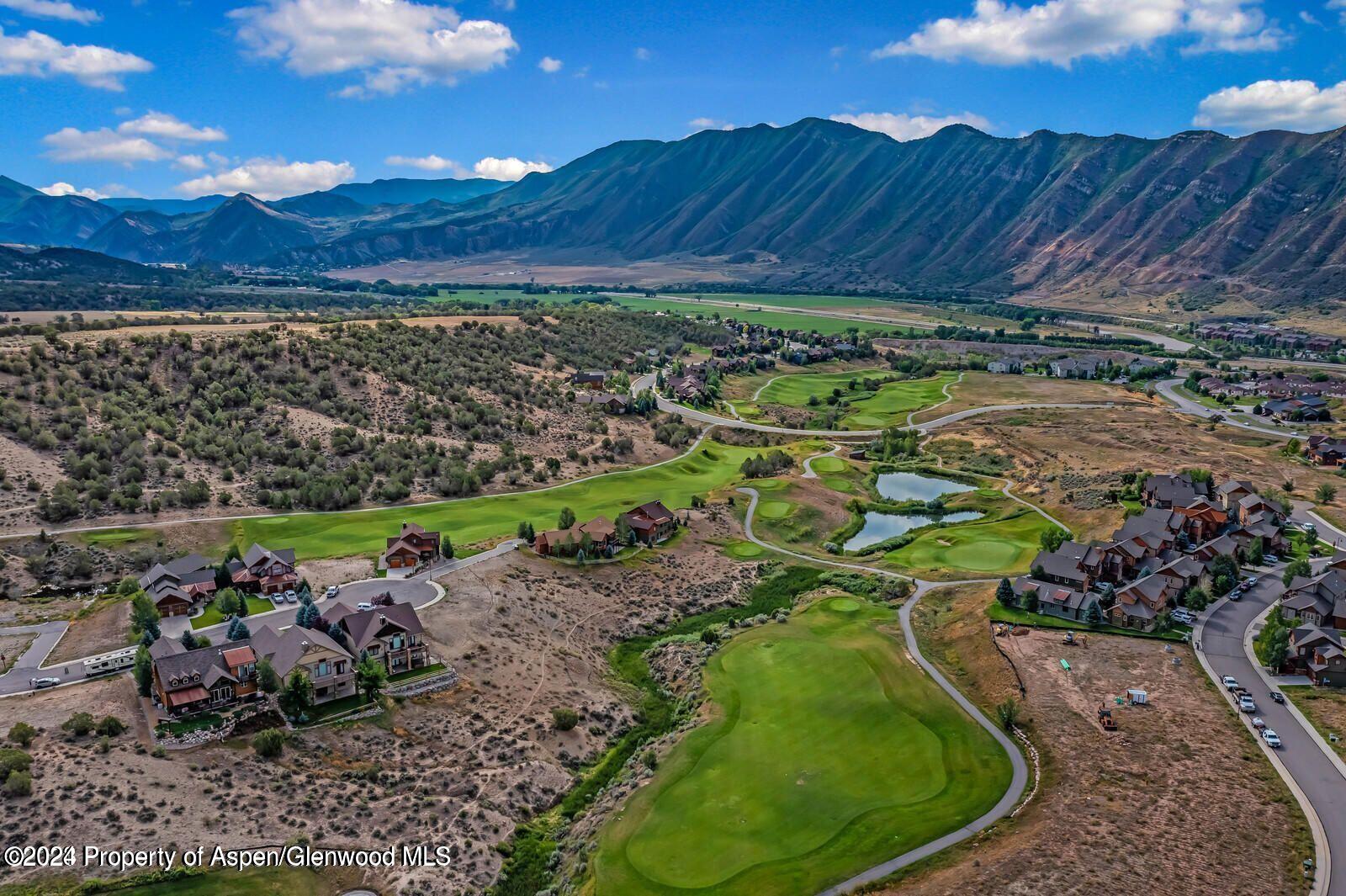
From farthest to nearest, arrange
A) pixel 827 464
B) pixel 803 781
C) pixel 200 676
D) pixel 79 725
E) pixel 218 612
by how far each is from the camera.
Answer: pixel 827 464 → pixel 218 612 → pixel 803 781 → pixel 200 676 → pixel 79 725

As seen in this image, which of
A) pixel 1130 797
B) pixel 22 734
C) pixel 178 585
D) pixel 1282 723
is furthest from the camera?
pixel 178 585

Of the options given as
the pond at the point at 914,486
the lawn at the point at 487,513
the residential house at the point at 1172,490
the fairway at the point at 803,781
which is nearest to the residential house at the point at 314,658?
the fairway at the point at 803,781

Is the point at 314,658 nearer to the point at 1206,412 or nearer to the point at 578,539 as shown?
the point at 578,539

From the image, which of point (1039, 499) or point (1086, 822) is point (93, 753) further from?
point (1039, 499)

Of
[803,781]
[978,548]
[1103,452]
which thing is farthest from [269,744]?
[1103,452]

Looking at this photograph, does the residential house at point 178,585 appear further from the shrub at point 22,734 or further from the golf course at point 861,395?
the golf course at point 861,395

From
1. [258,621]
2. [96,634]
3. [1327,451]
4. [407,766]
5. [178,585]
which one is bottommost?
[407,766]

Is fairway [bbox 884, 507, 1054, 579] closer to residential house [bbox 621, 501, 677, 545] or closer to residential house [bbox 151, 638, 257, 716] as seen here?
residential house [bbox 621, 501, 677, 545]

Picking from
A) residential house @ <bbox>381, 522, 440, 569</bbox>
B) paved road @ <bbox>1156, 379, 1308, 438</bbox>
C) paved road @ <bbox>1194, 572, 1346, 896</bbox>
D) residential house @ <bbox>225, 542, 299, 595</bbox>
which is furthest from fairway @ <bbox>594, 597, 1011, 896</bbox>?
paved road @ <bbox>1156, 379, 1308, 438</bbox>
